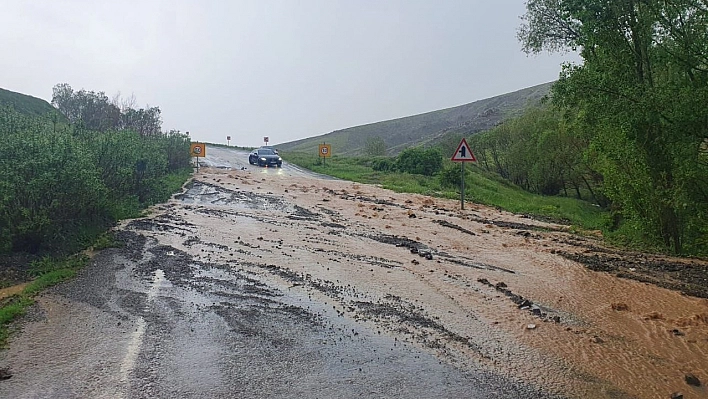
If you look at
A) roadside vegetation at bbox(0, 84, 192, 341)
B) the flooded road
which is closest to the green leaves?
roadside vegetation at bbox(0, 84, 192, 341)

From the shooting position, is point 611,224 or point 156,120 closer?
point 611,224

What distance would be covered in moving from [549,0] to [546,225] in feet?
23.6

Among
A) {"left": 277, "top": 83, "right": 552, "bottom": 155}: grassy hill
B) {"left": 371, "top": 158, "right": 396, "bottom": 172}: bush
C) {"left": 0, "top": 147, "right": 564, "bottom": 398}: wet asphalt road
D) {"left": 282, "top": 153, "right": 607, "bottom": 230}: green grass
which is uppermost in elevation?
{"left": 277, "top": 83, "right": 552, "bottom": 155}: grassy hill

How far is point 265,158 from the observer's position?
44375 mm

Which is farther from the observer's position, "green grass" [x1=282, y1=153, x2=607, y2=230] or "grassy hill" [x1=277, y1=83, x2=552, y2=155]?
"grassy hill" [x1=277, y1=83, x2=552, y2=155]

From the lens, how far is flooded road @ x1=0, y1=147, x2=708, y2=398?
218 inches

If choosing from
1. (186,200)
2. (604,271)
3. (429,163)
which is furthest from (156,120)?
(604,271)

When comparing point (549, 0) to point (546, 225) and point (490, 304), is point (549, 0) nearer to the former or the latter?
point (546, 225)

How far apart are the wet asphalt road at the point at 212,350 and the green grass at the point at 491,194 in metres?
11.6

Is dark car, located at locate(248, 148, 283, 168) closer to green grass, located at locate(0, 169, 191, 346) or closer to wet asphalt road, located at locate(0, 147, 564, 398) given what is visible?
green grass, located at locate(0, 169, 191, 346)

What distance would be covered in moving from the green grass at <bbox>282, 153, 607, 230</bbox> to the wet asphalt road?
11.6m

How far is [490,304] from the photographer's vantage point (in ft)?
27.6

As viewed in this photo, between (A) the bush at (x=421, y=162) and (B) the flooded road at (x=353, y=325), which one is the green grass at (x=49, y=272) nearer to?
(B) the flooded road at (x=353, y=325)

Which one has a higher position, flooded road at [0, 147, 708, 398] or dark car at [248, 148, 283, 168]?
dark car at [248, 148, 283, 168]
